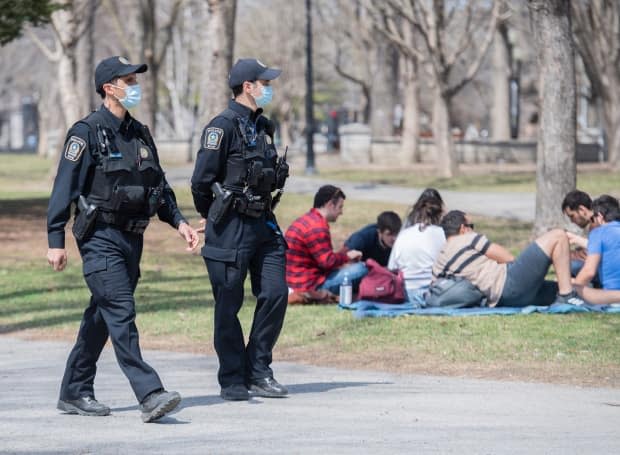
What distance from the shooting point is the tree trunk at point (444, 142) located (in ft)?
108

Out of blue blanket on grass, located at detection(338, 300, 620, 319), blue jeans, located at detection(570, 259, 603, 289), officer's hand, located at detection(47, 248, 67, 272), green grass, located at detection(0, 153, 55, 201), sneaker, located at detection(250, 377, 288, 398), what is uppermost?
officer's hand, located at detection(47, 248, 67, 272)

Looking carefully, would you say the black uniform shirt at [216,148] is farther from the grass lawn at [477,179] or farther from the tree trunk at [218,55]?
the grass lawn at [477,179]

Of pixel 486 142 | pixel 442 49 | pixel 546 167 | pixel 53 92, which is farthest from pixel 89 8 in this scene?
pixel 53 92

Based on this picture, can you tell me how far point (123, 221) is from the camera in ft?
22.9

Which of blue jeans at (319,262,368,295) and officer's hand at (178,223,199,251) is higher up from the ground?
officer's hand at (178,223,199,251)

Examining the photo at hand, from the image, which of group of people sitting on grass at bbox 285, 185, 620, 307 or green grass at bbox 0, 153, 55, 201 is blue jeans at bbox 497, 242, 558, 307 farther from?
green grass at bbox 0, 153, 55, 201

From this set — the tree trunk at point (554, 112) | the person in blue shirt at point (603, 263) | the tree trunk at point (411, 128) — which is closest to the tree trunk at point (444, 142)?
the tree trunk at point (411, 128)

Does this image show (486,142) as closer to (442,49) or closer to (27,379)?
(442,49)

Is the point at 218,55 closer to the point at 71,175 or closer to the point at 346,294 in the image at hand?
the point at 346,294

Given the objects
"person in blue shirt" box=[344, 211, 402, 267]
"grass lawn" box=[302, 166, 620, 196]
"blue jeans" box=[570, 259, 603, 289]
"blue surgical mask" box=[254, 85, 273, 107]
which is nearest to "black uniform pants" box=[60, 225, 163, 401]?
"blue surgical mask" box=[254, 85, 273, 107]

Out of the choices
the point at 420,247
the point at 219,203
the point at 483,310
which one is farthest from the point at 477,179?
the point at 219,203

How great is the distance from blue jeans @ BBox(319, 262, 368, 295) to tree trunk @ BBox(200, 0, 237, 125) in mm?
9393

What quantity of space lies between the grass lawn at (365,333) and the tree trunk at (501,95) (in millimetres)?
31428

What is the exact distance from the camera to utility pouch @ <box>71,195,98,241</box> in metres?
6.86
